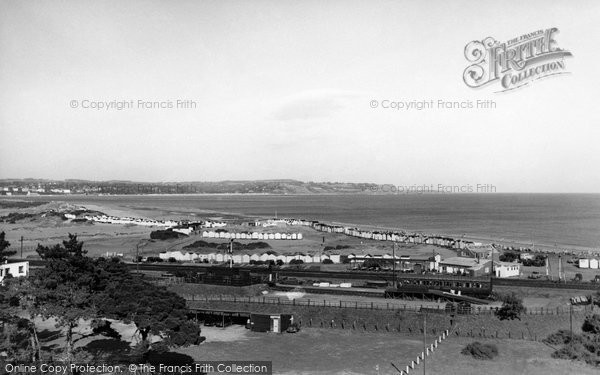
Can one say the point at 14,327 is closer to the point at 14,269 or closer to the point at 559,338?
the point at 14,269

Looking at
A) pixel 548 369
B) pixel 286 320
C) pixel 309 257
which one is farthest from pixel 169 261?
pixel 548 369

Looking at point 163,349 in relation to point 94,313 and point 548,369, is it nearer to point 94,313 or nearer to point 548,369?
point 94,313

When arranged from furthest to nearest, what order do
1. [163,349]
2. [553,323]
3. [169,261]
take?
[169,261] → [553,323] → [163,349]

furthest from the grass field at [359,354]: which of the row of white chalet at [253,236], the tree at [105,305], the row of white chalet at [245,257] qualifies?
the row of white chalet at [253,236]

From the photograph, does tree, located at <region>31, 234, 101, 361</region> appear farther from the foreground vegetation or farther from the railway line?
the railway line

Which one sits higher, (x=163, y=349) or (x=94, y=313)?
(x=94, y=313)

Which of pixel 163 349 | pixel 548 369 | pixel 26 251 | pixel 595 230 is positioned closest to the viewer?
pixel 163 349
